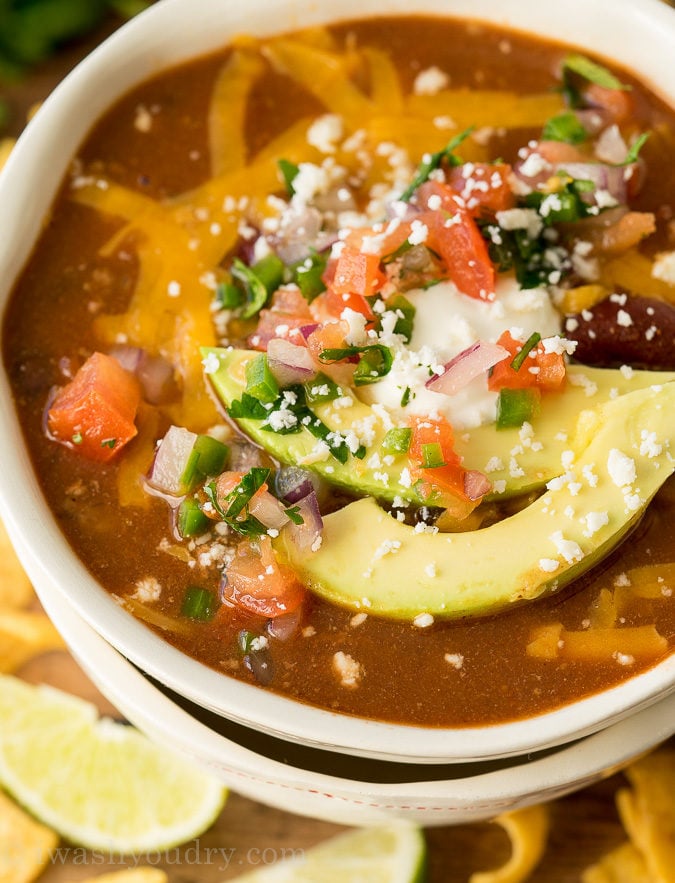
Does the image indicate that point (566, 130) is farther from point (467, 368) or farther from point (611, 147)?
point (467, 368)

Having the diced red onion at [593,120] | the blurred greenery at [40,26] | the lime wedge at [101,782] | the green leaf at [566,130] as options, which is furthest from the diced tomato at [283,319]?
the blurred greenery at [40,26]

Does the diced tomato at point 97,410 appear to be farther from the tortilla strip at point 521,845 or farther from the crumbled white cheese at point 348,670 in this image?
the tortilla strip at point 521,845

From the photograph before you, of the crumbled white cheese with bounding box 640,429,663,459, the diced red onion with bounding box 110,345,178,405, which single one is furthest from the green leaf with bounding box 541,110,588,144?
the diced red onion with bounding box 110,345,178,405

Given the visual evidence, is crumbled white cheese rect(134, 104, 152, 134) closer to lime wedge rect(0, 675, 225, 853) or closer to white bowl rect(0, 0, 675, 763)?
white bowl rect(0, 0, 675, 763)

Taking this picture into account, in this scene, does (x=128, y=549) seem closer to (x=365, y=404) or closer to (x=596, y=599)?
(x=365, y=404)

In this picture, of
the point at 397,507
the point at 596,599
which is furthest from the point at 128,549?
the point at 596,599

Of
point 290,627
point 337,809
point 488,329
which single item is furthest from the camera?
point 337,809
